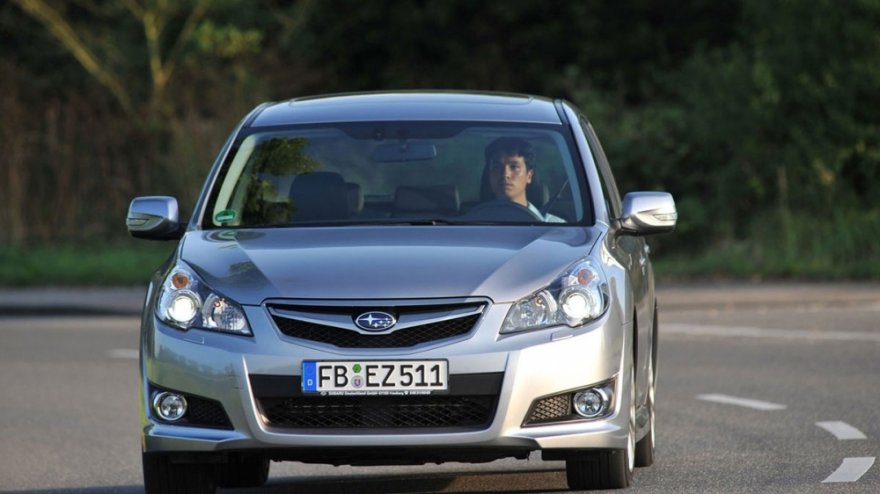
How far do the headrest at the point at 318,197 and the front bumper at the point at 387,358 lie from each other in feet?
3.57

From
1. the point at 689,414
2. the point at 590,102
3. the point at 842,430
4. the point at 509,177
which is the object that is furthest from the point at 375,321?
the point at 590,102

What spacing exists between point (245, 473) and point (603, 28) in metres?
34.7

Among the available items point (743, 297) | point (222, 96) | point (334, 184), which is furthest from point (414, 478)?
point (222, 96)

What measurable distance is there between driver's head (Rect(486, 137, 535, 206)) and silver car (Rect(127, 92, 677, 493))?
0.02m

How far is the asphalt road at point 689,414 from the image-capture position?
30.2 feet

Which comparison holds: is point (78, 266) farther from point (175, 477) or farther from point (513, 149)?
point (175, 477)

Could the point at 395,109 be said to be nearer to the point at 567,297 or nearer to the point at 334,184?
the point at 334,184

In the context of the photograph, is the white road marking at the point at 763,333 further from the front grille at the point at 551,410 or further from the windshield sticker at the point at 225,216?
the front grille at the point at 551,410

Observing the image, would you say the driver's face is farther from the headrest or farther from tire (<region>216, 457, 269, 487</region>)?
tire (<region>216, 457, 269, 487</region>)

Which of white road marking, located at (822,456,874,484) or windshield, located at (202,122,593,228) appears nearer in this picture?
windshield, located at (202,122,593,228)

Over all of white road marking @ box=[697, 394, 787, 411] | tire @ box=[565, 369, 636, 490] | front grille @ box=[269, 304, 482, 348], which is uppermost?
front grille @ box=[269, 304, 482, 348]

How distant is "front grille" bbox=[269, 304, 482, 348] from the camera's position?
739 centimetres

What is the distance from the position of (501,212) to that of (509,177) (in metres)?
0.22

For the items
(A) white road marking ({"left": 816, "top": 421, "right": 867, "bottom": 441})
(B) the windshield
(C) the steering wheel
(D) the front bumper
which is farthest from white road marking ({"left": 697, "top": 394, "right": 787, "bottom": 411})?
(D) the front bumper
